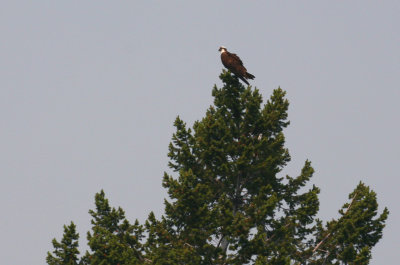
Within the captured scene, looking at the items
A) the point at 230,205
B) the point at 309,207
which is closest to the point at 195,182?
the point at 230,205

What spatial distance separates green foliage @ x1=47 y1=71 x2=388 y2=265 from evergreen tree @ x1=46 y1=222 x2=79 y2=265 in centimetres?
24

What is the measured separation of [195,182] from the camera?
40.3m

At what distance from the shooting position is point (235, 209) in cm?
4044

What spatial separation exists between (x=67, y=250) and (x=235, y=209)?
6816 mm

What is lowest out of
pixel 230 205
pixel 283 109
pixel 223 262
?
pixel 223 262

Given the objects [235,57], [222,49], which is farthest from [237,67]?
[222,49]

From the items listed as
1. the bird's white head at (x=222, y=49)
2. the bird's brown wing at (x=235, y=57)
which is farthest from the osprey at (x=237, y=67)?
the bird's white head at (x=222, y=49)

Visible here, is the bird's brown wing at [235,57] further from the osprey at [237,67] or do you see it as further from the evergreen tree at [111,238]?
the evergreen tree at [111,238]

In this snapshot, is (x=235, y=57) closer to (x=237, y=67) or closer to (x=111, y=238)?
(x=237, y=67)

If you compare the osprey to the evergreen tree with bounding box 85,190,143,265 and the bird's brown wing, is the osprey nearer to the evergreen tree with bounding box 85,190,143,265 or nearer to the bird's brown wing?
the bird's brown wing

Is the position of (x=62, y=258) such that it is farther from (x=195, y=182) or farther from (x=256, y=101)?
(x=256, y=101)

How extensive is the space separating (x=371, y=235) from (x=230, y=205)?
5640 millimetres

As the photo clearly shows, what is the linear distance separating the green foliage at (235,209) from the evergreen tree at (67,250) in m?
0.24

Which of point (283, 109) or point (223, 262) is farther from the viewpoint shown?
point (283, 109)
